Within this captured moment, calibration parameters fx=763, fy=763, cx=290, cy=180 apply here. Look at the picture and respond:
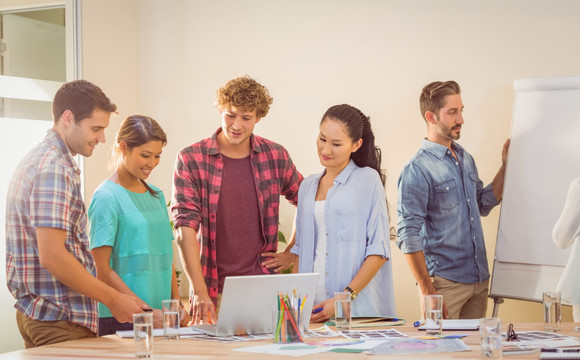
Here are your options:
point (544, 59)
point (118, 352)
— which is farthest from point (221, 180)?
point (544, 59)

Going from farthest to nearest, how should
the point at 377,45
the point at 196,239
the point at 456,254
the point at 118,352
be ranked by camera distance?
the point at 377,45
the point at 456,254
the point at 196,239
the point at 118,352

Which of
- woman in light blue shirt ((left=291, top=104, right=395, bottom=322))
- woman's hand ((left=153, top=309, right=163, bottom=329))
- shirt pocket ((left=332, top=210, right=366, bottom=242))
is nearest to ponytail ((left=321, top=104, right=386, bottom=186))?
woman in light blue shirt ((left=291, top=104, right=395, bottom=322))

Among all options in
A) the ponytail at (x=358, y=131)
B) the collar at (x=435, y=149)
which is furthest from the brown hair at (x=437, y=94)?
the ponytail at (x=358, y=131)

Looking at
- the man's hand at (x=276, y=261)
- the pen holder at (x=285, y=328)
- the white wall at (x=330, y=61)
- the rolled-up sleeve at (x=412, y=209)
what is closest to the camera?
the pen holder at (x=285, y=328)

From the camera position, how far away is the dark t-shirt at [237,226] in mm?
3424

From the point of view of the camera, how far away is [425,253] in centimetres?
403

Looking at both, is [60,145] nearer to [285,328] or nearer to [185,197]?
[185,197]

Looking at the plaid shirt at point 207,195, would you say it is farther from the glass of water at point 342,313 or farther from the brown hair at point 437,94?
the brown hair at point 437,94

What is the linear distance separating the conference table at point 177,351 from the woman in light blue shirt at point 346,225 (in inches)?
18.3

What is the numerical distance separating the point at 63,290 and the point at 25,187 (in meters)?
0.37

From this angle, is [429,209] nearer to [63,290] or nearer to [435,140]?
[435,140]

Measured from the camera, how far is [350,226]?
3.11 m

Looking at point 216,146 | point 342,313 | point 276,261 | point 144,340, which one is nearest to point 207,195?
point 216,146

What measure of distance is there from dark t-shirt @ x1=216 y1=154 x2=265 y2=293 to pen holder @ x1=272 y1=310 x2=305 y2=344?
0.97 m
